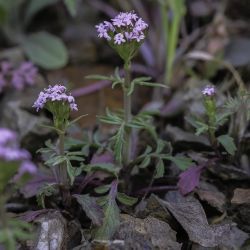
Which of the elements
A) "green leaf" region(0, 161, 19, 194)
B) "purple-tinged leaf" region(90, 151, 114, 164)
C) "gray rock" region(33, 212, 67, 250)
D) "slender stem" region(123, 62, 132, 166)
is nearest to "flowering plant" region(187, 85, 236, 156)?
"slender stem" region(123, 62, 132, 166)

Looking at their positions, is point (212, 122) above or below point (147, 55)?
below

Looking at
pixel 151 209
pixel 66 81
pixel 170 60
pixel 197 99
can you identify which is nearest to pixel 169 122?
pixel 197 99

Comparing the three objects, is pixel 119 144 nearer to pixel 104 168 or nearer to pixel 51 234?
pixel 104 168

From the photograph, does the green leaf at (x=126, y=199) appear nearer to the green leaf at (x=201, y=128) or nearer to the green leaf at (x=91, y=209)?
the green leaf at (x=91, y=209)

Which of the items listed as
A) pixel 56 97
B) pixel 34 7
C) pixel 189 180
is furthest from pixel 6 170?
pixel 34 7

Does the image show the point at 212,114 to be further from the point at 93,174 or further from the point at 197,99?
the point at 197,99

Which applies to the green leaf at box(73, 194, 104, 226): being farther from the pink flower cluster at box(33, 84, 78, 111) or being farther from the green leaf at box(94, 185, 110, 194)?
the pink flower cluster at box(33, 84, 78, 111)

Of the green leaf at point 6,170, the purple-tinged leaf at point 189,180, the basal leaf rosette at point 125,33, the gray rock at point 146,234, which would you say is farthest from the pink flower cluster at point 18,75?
the green leaf at point 6,170
